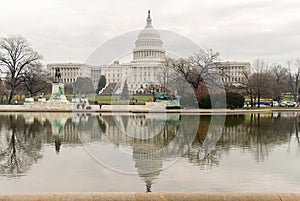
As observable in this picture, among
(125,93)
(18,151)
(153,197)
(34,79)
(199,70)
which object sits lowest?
(18,151)

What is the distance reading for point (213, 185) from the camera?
898cm

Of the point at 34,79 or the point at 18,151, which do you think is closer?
the point at 18,151

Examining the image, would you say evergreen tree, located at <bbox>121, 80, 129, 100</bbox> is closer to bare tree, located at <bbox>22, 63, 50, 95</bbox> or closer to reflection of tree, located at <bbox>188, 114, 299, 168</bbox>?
bare tree, located at <bbox>22, 63, 50, 95</bbox>

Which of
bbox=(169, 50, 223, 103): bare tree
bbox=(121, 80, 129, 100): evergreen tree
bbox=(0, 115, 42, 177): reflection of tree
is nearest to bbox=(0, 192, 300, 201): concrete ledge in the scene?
bbox=(0, 115, 42, 177): reflection of tree

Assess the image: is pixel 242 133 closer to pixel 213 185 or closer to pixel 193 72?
pixel 213 185

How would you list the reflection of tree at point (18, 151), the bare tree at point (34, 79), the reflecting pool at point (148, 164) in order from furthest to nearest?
1. the bare tree at point (34, 79)
2. the reflection of tree at point (18, 151)
3. the reflecting pool at point (148, 164)

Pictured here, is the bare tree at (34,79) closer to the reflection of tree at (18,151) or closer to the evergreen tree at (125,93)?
the evergreen tree at (125,93)

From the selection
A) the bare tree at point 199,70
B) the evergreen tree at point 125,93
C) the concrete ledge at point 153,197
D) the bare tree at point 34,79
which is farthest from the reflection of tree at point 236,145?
the bare tree at point 34,79

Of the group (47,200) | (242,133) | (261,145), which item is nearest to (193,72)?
(242,133)

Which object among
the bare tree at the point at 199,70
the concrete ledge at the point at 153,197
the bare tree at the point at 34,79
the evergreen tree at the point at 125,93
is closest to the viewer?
the concrete ledge at the point at 153,197

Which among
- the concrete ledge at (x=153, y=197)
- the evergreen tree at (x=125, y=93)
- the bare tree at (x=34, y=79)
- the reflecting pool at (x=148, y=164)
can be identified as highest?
the bare tree at (x=34, y=79)

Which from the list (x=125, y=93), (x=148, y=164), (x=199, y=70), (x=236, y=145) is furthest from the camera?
(x=125, y=93)

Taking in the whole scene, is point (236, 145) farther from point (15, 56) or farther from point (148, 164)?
point (15, 56)

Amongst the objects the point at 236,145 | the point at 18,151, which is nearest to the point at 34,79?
the point at 18,151
